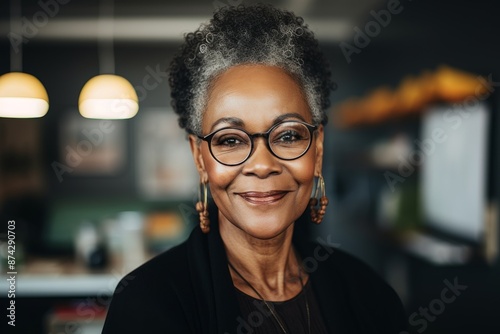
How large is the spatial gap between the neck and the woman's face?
Answer: 0.07 metres

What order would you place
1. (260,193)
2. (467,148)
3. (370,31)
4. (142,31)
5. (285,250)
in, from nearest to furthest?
(260,193) < (285,250) < (467,148) < (370,31) < (142,31)

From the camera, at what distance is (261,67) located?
1.01 metres

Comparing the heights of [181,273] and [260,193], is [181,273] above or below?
below

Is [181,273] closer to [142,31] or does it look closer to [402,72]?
[402,72]

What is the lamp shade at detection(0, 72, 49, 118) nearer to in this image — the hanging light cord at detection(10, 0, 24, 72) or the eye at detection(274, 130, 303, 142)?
the eye at detection(274, 130, 303, 142)

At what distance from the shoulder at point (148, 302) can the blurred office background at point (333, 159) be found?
214cm

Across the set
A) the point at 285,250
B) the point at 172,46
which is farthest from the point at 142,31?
the point at 285,250

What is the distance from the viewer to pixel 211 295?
39.4 inches

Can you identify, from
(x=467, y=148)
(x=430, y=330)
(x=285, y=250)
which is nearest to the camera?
(x=285, y=250)

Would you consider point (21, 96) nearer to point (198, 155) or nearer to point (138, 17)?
point (198, 155)

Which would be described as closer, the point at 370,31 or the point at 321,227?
the point at 370,31

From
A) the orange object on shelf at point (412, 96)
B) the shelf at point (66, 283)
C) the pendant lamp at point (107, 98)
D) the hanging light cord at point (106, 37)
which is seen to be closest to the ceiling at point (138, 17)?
the hanging light cord at point (106, 37)

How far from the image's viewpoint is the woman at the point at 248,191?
0.98 meters

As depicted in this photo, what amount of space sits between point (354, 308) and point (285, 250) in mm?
193
